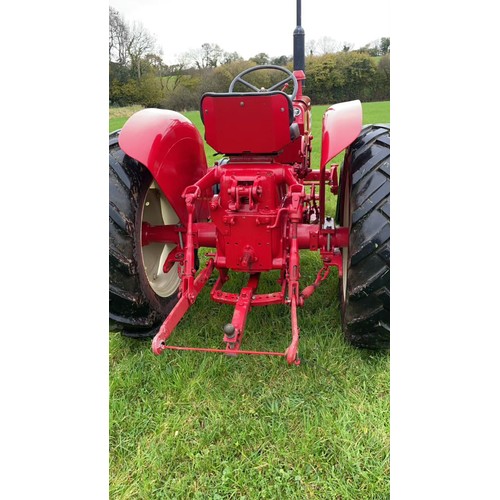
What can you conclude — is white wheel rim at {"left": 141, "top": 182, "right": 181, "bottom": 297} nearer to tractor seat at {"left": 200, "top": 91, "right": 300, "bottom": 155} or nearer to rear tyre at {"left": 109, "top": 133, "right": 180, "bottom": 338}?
rear tyre at {"left": 109, "top": 133, "right": 180, "bottom": 338}

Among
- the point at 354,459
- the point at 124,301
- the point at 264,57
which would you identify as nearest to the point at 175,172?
the point at 124,301

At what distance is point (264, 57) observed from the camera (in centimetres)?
507

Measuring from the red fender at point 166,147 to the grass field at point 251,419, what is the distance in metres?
0.86

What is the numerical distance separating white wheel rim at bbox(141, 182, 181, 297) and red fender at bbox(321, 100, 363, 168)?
1053 mm

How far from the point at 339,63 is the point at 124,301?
8.46 meters

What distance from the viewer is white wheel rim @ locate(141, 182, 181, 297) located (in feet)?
8.28

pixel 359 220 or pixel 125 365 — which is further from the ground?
pixel 359 220

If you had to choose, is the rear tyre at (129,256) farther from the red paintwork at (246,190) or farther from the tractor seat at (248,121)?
the tractor seat at (248,121)

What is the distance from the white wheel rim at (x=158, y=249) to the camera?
2523mm

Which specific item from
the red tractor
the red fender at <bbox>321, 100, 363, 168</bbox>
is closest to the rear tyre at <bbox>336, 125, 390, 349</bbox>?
the red tractor

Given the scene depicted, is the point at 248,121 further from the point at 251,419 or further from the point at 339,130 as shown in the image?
the point at 251,419

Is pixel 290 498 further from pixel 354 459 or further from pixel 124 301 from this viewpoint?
pixel 124 301

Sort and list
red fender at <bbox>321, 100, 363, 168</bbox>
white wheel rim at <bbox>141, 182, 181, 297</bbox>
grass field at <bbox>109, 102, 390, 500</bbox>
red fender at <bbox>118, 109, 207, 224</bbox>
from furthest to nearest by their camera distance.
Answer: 1. white wheel rim at <bbox>141, 182, 181, 297</bbox>
2. red fender at <bbox>118, 109, 207, 224</bbox>
3. red fender at <bbox>321, 100, 363, 168</bbox>
4. grass field at <bbox>109, 102, 390, 500</bbox>

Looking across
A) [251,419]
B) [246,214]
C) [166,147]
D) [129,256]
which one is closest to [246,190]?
[246,214]
